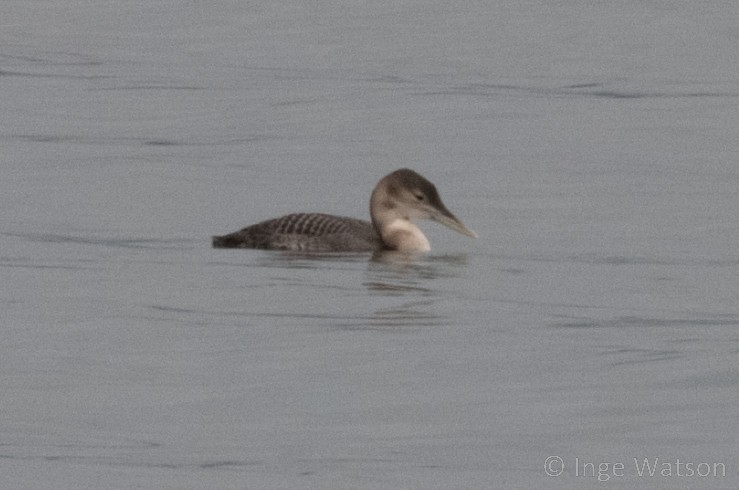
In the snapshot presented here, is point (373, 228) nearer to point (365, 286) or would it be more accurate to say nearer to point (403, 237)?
point (403, 237)

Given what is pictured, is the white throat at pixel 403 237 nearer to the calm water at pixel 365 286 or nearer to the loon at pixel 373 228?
the loon at pixel 373 228

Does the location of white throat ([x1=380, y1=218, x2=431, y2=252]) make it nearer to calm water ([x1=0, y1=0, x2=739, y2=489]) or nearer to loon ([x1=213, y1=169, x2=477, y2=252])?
loon ([x1=213, y1=169, x2=477, y2=252])

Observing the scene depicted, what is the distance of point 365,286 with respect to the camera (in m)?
14.4

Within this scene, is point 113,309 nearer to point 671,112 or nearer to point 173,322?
point 173,322

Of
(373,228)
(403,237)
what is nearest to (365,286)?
(403,237)

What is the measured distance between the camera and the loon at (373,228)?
15.9 meters

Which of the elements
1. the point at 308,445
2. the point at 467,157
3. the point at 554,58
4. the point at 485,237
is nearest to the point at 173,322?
the point at 308,445

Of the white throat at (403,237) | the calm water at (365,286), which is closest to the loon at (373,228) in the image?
the white throat at (403,237)

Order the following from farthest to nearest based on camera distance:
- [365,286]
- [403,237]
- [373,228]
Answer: [373,228] → [403,237] → [365,286]

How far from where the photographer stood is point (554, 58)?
120ft

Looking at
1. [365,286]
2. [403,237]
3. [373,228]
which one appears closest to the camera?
[365,286]

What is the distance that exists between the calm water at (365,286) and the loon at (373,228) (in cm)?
23

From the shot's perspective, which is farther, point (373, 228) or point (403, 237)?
point (373, 228)

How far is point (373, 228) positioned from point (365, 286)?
7.86ft
